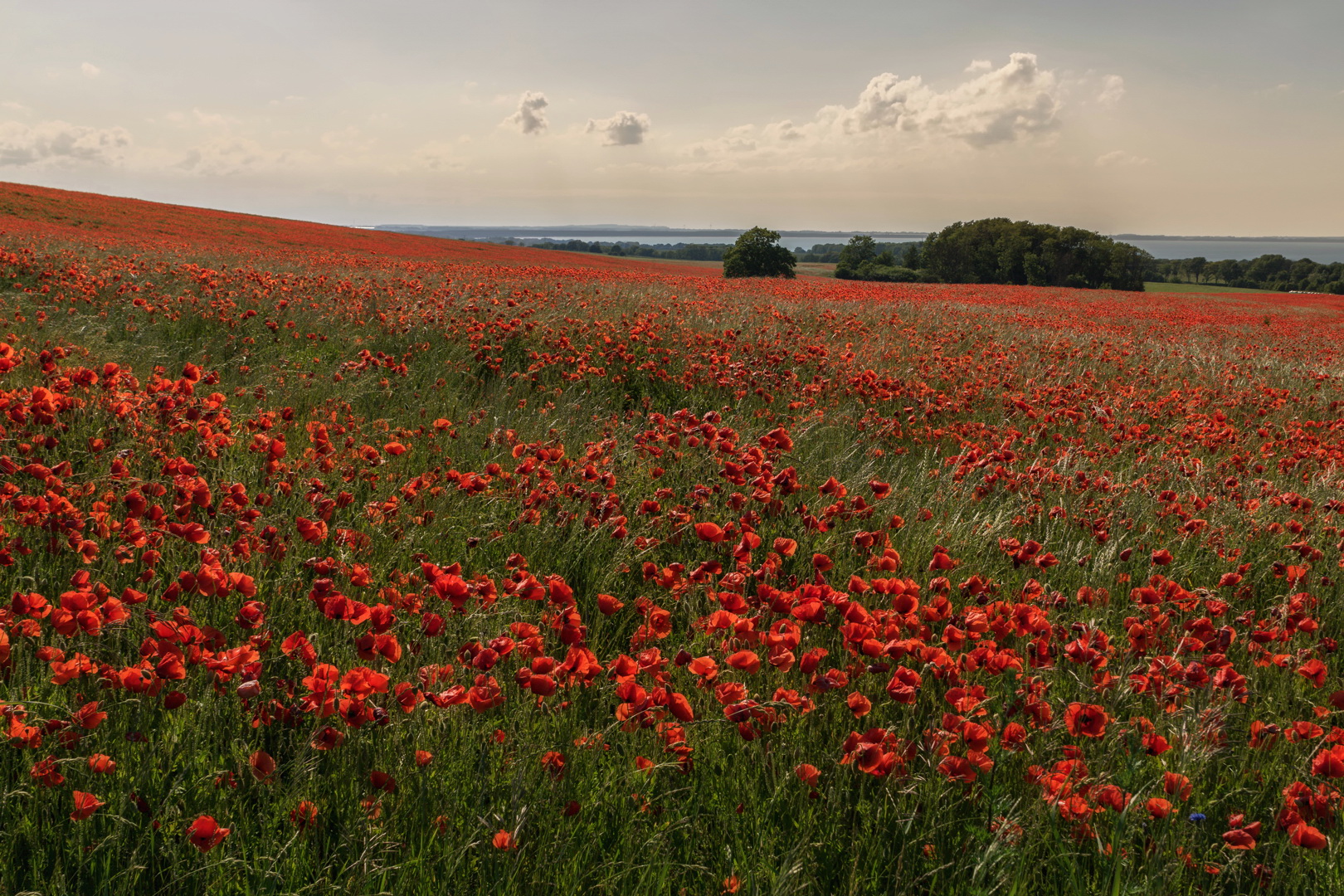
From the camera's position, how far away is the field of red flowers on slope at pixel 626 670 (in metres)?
1.71

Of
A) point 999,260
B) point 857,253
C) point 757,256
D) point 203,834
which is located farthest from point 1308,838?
point 857,253

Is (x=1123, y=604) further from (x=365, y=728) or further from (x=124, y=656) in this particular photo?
(x=124, y=656)

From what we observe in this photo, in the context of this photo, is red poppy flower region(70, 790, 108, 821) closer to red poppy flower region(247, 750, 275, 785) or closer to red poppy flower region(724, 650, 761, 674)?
red poppy flower region(247, 750, 275, 785)

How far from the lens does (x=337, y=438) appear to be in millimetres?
4395

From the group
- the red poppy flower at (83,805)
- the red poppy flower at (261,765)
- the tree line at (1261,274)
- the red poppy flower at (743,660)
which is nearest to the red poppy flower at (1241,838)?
the red poppy flower at (743,660)

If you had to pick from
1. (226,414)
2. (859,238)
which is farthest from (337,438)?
(859,238)

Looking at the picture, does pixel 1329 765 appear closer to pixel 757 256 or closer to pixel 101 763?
pixel 101 763

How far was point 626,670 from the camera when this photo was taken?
188cm

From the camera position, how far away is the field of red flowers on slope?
1715 millimetres

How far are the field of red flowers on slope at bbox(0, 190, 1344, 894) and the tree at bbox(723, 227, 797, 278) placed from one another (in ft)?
166

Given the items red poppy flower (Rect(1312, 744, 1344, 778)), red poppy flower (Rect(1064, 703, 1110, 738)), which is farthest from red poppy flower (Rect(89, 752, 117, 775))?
red poppy flower (Rect(1312, 744, 1344, 778))

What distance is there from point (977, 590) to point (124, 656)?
8.86ft

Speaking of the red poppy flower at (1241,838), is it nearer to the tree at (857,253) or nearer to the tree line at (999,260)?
the tree line at (999,260)

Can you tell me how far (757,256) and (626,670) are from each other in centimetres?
5487
